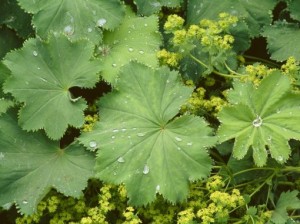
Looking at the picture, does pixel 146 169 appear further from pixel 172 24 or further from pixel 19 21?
pixel 19 21

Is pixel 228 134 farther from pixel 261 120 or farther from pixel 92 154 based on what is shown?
pixel 92 154

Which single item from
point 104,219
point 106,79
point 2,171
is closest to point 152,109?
point 106,79

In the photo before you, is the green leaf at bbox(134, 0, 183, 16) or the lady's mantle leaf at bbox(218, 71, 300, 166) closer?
the lady's mantle leaf at bbox(218, 71, 300, 166)

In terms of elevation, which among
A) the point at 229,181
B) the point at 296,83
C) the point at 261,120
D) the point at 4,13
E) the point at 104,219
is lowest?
the point at 104,219

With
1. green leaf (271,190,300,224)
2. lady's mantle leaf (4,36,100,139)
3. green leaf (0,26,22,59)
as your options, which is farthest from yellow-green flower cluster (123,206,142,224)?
green leaf (0,26,22,59)

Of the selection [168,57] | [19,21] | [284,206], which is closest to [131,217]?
[284,206]

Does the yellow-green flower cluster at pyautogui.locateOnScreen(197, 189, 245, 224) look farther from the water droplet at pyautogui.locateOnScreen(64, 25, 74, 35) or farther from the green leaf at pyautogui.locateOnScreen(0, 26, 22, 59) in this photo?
the green leaf at pyautogui.locateOnScreen(0, 26, 22, 59)

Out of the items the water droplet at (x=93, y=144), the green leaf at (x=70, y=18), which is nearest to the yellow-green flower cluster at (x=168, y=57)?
the green leaf at (x=70, y=18)
